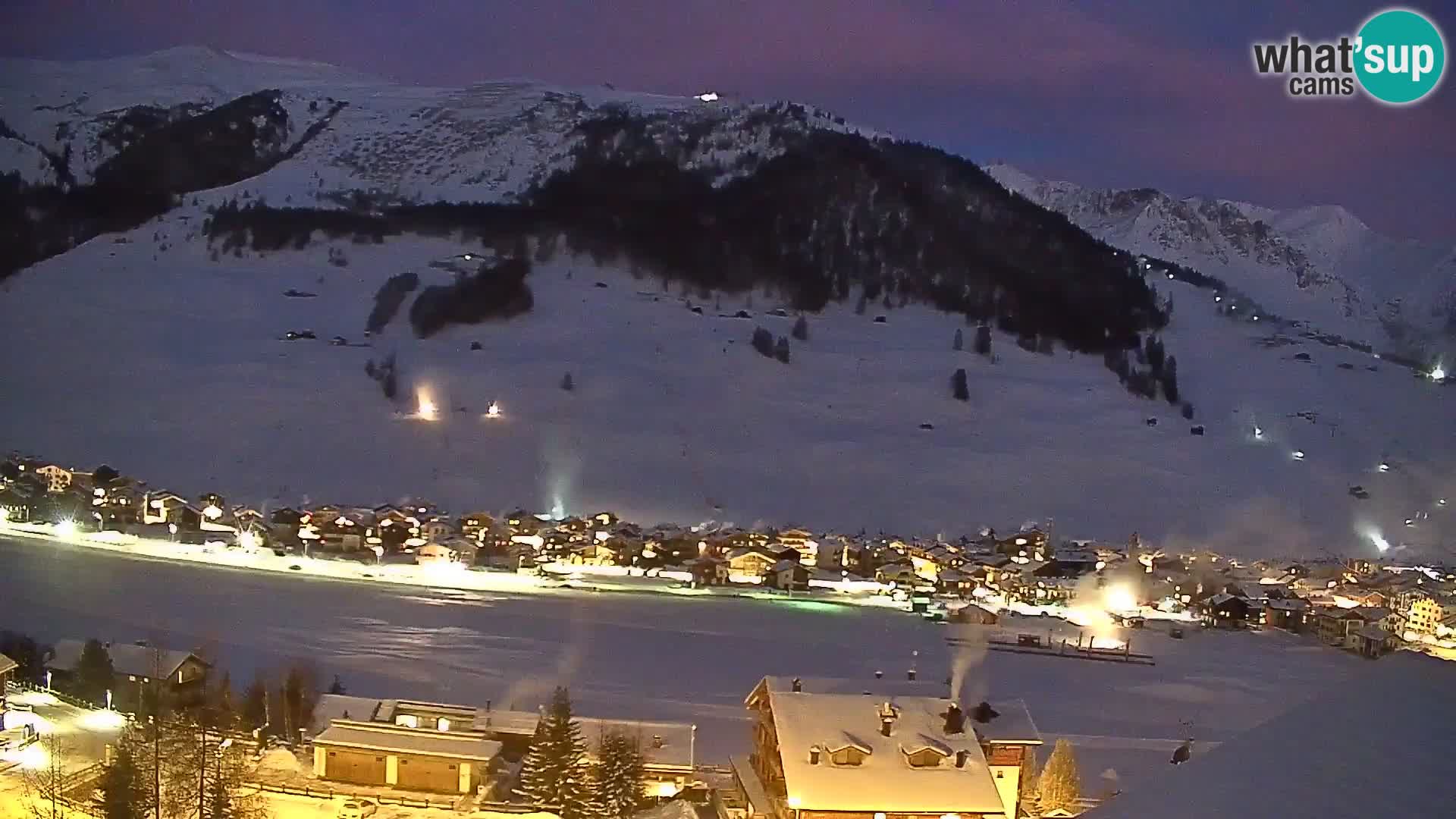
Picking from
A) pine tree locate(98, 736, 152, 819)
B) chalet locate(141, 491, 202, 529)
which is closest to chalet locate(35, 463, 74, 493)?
chalet locate(141, 491, 202, 529)

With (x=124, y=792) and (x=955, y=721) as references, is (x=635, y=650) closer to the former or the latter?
(x=955, y=721)

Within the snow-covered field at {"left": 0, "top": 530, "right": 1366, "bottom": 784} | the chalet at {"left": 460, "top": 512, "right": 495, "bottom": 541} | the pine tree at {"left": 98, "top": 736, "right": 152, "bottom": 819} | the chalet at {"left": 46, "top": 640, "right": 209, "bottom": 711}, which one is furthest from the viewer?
the chalet at {"left": 460, "top": 512, "right": 495, "bottom": 541}

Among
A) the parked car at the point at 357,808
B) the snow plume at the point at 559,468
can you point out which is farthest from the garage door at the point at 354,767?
the snow plume at the point at 559,468

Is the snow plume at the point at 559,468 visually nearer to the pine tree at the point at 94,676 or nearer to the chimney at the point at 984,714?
the pine tree at the point at 94,676

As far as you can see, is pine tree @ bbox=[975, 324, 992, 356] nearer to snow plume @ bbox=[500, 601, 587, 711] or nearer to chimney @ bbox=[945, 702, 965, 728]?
snow plume @ bbox=[500, 601, 587, 711]

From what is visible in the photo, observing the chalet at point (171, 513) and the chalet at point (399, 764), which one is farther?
the chalet at point (171, 513)

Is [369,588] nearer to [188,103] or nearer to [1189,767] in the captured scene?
[1189,767]
